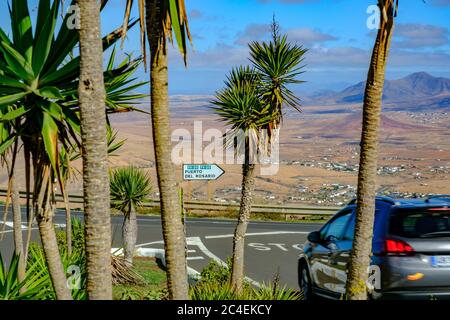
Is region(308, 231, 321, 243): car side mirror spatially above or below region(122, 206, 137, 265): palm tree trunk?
above

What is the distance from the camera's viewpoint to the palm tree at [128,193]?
55.7 feet

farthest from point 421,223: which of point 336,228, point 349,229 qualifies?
point 336,228

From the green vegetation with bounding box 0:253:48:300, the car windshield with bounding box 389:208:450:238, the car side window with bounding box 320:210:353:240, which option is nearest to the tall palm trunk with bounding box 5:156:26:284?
the green vegetation with bounding box 0:253:48:300

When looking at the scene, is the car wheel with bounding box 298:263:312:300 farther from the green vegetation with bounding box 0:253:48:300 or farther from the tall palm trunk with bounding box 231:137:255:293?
the green vegetation with bounding box 0:253:48:300

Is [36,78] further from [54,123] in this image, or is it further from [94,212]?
[94,212]

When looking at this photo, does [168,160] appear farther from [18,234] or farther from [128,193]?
[128,193]

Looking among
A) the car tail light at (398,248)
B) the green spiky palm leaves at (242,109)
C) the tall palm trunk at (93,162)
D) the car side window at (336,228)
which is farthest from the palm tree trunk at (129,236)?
the tall palm trunk at (93,162)

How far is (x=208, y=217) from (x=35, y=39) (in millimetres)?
26713

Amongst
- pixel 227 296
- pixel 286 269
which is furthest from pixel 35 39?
pixel 286 269

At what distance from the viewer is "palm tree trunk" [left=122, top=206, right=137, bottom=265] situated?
16.5 metres

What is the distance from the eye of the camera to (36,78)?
7.82 metres

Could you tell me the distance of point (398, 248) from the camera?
28.9 ft

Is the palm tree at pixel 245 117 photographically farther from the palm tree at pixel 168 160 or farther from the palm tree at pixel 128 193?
the palm tree at pixel 168 160
